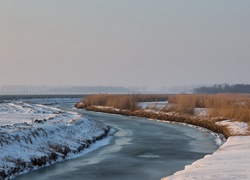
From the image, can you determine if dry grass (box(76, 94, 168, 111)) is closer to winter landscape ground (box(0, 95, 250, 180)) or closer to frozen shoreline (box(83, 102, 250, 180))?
winter landscape ground (box(0, 95, 250, 180))

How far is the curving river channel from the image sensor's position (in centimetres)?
1284

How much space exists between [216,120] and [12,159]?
17.4 metres

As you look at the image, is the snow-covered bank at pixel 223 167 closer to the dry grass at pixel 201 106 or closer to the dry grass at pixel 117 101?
the dry grass at pixel 201 106

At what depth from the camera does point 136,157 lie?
642 inches

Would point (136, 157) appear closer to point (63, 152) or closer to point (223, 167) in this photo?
point (63, 152)

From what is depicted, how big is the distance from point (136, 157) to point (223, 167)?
5.58 m

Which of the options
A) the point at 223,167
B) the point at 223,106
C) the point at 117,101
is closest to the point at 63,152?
the point at 223,167

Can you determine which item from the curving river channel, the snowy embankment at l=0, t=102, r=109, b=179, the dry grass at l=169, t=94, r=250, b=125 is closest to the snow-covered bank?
the curving river channel

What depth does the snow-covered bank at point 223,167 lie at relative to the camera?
10.0 meters

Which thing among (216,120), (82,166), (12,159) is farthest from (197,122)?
(12,159)

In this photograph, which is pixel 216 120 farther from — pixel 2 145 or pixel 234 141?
pixel 2 145

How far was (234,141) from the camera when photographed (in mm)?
17047

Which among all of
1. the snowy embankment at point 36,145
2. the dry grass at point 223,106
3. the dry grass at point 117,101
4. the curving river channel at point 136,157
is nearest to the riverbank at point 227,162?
the curving river channel at point 136,157

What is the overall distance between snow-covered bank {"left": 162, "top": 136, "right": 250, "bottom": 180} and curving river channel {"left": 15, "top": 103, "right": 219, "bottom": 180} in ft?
4.53
